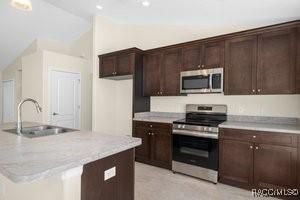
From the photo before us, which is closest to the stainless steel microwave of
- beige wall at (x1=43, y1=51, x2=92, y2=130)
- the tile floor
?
the tile floor

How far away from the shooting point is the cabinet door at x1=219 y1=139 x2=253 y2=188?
98.3 inches

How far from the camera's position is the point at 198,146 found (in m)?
2.84

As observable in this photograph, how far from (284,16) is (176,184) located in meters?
2.84

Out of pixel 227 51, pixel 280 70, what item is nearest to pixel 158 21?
pixel 227 51

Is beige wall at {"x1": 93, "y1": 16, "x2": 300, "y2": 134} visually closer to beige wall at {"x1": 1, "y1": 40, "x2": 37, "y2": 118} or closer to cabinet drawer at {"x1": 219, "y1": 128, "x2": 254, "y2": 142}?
cabinet drawer at {"x1": 219, "y1": 128, "x2": 254, "y2": 142}

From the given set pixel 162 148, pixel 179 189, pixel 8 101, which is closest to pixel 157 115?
pixel 162 148

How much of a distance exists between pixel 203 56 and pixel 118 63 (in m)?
1.75

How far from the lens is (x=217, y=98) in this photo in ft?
10.7

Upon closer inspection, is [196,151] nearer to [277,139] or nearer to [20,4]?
[277,139]

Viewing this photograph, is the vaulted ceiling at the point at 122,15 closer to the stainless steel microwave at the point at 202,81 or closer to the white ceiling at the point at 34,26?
the white ceiling at the point at 34,26

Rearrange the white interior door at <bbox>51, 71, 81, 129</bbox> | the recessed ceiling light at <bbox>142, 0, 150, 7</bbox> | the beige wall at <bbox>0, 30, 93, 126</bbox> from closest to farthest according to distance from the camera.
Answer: the recessed ceiling light at <bbox>142, 0, 150, 7</bbox>, the white interior door at <bbox>51, 71, 81, 129</bbox>, the beige wall at <bbox>0, 30, 93, 126</bbox>

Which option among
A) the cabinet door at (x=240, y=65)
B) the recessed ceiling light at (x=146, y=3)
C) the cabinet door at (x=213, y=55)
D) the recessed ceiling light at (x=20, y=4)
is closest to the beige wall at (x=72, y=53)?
the recessed ceiling light at (x=146, y=3)

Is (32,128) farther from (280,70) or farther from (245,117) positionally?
(280,70)

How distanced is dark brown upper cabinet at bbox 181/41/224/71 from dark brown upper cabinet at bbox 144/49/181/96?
0.16 meters
